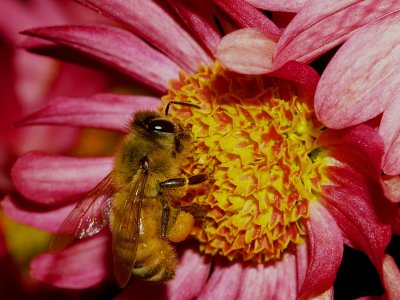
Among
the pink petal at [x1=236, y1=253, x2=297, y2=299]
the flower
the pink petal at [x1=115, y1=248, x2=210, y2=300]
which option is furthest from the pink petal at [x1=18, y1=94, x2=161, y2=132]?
the pink petal at [x1=236, y1=253, x2=297, y2=299]

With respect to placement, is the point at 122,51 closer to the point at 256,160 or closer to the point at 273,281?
the point at 256,160

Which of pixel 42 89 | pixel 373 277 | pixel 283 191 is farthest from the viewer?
pixel 42 89

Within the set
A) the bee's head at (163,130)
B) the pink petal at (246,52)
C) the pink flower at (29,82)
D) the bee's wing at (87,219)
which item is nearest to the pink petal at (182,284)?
the bee's wing at (87,219)

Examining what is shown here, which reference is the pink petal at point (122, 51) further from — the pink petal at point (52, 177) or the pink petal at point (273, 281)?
the pink petal at point (273, 281)

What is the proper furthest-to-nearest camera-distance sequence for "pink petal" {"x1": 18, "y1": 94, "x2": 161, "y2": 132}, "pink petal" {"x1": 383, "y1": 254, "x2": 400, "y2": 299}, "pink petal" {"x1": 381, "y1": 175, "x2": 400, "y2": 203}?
"pink petal" {"x1": 18, "y1": 94, "x2": 161, "y2": 132}
"pink petal" {"x1": 383, "y1": 254, "x2": 400, "y2": 299}
"pink petal" {"x1": 381, "y1": 175, "x2": 400, "y2": 203}

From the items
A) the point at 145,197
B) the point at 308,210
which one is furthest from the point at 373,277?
the point at 145,197

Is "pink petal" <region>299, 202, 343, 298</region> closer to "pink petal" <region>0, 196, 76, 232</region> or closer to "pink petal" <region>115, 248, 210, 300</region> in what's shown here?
"pink petal" <region>115, 248, 210, 300</region>

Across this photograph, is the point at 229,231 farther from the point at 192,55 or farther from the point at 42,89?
the point at 42,89
